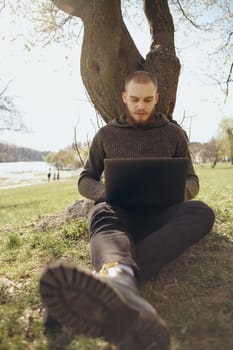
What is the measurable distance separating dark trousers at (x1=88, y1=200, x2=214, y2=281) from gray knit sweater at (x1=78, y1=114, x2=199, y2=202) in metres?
0.50

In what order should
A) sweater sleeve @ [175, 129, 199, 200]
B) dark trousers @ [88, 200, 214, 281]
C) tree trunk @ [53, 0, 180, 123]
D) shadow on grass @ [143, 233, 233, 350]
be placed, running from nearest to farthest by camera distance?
1. shadow on grass @ [143, 233, 233, 350]
2. dark trousers @ [88, 200, 214, 281]
3. sweater sleeve @ [175, 129, 199, 200]
4. tree trunk @ [53, 0, 180, 123]

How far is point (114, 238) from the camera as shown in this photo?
2.55 metres

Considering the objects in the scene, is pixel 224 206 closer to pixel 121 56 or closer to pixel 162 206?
pixel 121 56

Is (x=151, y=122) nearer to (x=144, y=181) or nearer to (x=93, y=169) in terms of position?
(x=93, y=169)

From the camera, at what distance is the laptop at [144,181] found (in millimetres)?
2857

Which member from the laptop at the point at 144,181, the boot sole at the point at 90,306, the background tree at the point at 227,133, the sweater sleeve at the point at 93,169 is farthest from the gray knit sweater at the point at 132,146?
the background tree at the point at 227,133

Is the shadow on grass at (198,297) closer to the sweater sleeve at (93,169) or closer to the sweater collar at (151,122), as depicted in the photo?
the sweater sleeve at (93,169)

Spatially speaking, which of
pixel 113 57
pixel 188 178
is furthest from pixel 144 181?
pixel 113 57

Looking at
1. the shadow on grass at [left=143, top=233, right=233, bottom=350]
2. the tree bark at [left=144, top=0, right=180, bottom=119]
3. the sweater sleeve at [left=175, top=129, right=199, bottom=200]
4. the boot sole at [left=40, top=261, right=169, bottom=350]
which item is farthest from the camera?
the tree bark at [left=144, top=0, right=180, bottom=119]

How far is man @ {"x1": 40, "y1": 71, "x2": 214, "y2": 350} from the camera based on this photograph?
5.82 feet

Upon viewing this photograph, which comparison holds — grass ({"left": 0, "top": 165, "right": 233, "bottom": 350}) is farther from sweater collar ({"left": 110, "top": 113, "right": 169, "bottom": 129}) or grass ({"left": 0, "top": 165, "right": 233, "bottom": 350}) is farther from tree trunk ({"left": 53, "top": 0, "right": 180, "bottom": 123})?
tree trunk ({"left": 53, "top": 0, "right": 180, "bottom": 123})

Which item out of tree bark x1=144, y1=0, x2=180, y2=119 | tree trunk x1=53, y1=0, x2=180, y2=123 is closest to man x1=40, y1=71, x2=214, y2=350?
tree bark x1=144, y1=0, x2=180, y2=119

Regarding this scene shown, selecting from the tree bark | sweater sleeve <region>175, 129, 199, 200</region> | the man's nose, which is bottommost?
sweater sleeve <region>175, 129, 199, 200</region>

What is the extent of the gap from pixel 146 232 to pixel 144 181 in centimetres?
50
